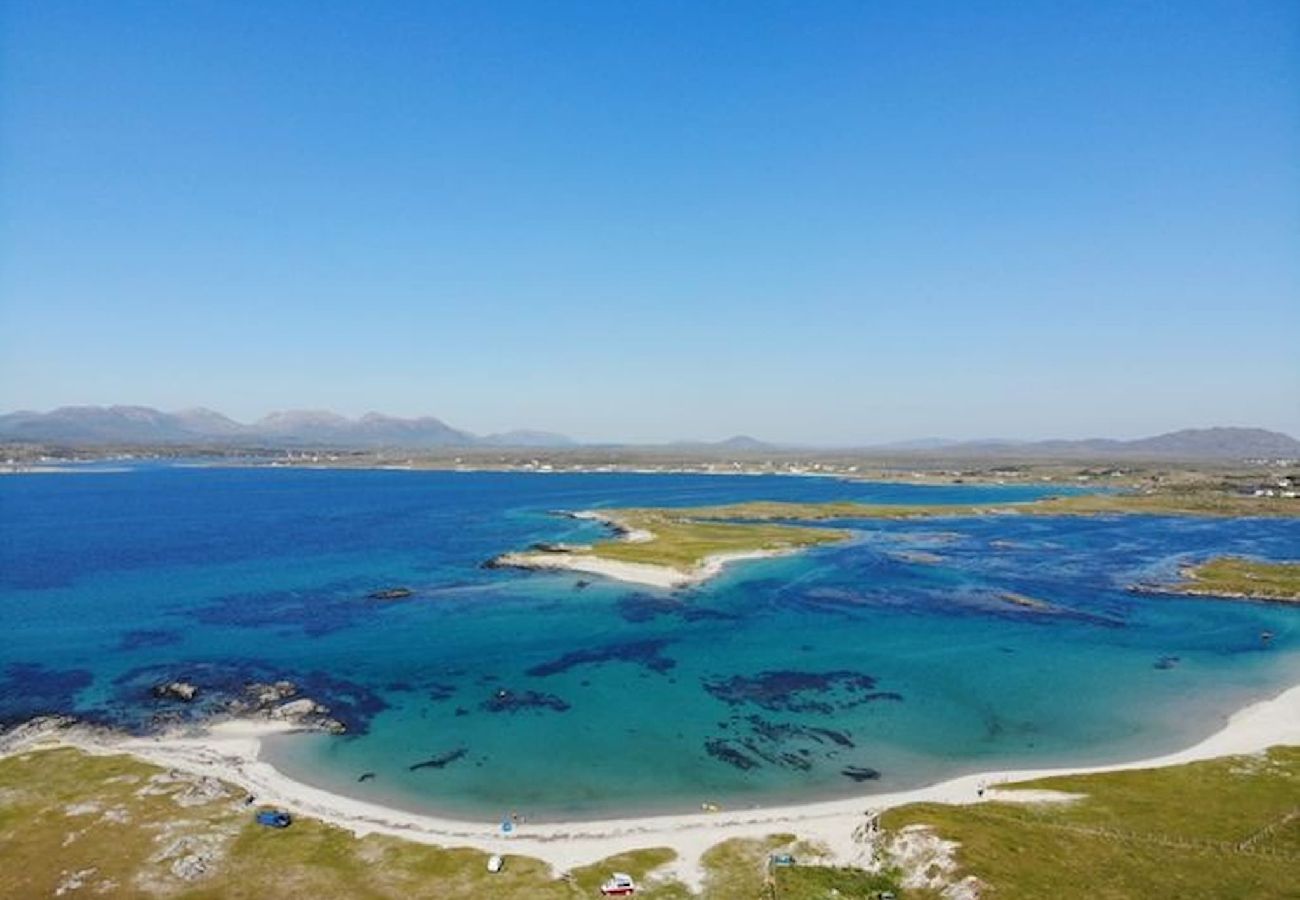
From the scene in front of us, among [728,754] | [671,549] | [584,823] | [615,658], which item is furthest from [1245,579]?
[584,823]

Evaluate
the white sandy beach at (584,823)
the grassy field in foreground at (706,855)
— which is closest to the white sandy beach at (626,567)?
the white sandy beach at (584,823)

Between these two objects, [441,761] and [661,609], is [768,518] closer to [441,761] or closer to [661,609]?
[661,609]

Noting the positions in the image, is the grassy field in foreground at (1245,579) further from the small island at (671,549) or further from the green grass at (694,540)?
the green grass at (694,540)

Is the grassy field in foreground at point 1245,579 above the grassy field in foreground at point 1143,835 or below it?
above

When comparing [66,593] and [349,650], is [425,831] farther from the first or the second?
[66,593]

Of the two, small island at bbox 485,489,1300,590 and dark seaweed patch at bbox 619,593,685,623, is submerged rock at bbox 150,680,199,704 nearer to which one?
dark seaweed patch at bbox 619,593,685,623

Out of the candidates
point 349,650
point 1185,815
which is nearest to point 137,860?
point 349,650
